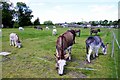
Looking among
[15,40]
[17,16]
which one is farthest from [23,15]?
[15,40]

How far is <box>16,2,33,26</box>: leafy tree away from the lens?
279 feet

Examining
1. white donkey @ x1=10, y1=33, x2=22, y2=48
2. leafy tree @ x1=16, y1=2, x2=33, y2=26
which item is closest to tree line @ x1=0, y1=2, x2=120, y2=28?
leafy tree @ x1=16, y1=2, x2=33, y2=26

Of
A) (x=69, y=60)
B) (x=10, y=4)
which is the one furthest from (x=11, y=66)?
(x=10, y=4)

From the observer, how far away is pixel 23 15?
87.6 meters

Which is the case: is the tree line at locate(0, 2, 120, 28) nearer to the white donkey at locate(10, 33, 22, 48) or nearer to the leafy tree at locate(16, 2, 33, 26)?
the leafy tree at locate(16, 2, 33, 26)

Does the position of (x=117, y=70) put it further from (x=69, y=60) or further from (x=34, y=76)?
(x=34, y=76)

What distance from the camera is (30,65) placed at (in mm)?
12148

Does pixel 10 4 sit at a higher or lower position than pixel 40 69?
higher

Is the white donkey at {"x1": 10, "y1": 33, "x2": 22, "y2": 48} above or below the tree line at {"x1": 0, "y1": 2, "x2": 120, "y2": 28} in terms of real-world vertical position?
below

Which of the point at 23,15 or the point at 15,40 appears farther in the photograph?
the point at 23,15

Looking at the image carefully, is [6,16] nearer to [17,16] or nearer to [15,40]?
[17,16]

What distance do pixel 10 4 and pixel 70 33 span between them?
242 feet

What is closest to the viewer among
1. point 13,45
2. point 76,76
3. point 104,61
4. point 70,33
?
point 76,76

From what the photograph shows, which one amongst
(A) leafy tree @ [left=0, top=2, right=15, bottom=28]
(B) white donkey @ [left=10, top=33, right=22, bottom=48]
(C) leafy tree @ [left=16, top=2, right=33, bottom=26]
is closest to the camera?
(B) white donkey @ [left=10, top=33, right=22, bottom=48]
